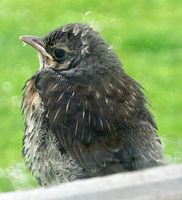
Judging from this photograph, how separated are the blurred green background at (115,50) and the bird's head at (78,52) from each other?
274cm

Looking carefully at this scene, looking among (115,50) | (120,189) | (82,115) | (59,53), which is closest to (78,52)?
(59,53)

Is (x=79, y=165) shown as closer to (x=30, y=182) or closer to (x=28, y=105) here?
(x=28, y=105)

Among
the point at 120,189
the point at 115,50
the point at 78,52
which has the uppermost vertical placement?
the point at 115,50

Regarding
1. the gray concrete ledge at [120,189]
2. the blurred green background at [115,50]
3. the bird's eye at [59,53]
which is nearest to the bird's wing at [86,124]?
the bird's eye at [59,53]

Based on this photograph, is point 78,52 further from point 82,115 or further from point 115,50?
point 115,50

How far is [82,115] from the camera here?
3598 millimetres

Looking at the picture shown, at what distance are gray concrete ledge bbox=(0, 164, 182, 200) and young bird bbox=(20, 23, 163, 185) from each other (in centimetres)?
146

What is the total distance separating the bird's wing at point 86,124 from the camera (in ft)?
11.8

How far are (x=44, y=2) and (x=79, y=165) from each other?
354 inches

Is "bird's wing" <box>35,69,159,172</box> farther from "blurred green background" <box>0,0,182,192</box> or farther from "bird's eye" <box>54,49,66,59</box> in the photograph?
"blurred green background" <box>0,0,182,192</box>

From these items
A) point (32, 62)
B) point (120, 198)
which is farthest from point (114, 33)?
point (120, 198)

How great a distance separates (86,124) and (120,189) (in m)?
1.64

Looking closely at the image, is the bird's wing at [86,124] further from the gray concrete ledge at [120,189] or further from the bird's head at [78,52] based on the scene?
the gray concrete ledge at [120,189]

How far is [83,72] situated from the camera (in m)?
3.86
